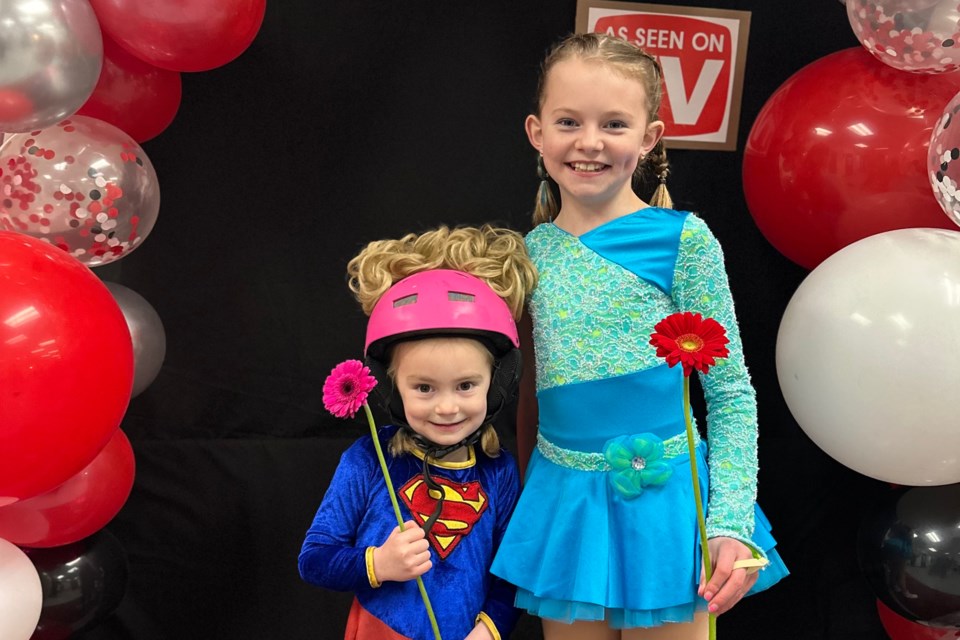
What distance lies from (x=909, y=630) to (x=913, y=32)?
1.34 metres

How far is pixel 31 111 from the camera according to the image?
5.80ft

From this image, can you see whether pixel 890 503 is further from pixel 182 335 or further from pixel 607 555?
pixel 182 335

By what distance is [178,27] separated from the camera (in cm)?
192

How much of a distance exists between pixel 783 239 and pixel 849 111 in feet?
1.08

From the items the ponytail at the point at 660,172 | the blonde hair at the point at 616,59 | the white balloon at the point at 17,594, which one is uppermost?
the blonde hair at the point at 616,59

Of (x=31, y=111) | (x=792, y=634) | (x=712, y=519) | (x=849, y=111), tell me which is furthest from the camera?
(x=792, y=634)

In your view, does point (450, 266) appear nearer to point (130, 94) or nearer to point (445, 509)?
point (445, 509)

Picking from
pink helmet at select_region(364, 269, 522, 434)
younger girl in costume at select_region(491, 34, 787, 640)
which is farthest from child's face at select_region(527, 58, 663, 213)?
pink helmet at select_region(364, 269, 522, 434)

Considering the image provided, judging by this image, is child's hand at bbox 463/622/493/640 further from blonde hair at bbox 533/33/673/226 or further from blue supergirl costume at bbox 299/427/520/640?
blonde hair at bbox 533/33/673/226

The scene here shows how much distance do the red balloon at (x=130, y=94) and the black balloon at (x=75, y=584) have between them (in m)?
0.90

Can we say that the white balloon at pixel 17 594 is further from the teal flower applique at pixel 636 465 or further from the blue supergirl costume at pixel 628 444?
the teal flower applique at pixel 636 465

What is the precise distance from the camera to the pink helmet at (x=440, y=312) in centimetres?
164

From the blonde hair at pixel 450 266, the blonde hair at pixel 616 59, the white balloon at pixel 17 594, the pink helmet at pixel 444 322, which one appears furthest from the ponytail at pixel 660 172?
the white balloon at pixel 17 594

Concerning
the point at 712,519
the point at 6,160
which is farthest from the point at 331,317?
the point at 712,519
